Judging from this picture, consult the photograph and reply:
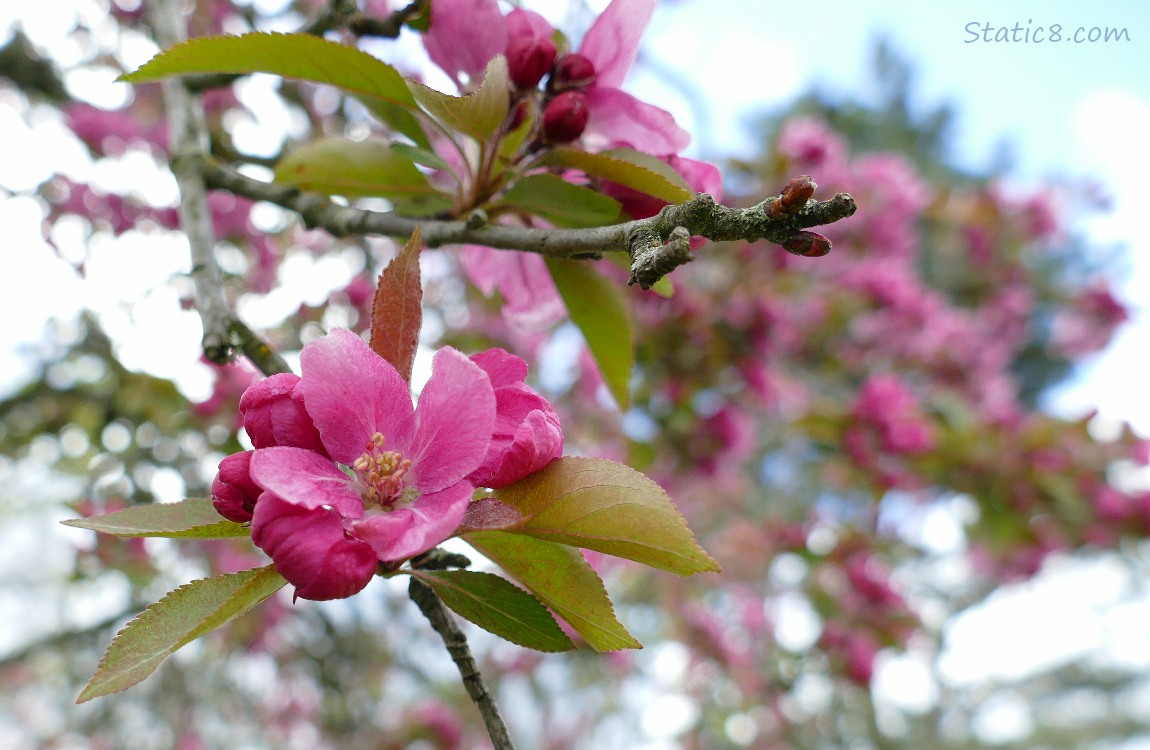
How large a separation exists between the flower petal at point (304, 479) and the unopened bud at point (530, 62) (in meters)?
0.48

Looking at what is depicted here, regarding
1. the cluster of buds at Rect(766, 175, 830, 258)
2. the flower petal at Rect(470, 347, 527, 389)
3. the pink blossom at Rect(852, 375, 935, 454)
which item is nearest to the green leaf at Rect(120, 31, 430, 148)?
the flower petal at Rect(470, 347, 527, 389)

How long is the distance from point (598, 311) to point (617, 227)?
0.94 ft

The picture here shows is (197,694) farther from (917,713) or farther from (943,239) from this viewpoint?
(917,713)

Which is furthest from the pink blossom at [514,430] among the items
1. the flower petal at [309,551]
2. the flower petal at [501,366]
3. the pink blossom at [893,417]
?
the pink blossom at [893,417]

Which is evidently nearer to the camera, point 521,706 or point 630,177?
point 630,177

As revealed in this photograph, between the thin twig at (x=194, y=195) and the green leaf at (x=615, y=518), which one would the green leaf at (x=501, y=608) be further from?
the thin twig at (x=194, y=195)

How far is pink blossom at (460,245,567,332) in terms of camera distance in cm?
104

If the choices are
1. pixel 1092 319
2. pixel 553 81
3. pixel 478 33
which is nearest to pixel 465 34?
pixel 478 33

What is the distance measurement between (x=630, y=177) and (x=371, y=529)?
1.41 ft

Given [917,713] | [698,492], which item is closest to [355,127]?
[698,492]

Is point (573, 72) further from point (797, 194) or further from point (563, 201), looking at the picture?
point (797, 194)

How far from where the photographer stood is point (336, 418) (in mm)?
640

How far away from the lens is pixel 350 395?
25.2 inches

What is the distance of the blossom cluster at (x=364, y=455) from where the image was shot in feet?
1.81
